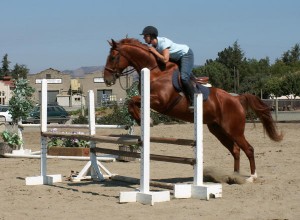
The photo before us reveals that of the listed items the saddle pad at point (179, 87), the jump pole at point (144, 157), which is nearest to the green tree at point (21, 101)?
the saddle pad at point (179, 87)

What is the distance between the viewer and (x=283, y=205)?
7043mm

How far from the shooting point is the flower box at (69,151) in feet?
43.7

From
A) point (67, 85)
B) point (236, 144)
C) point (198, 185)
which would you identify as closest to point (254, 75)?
point (67, 85)

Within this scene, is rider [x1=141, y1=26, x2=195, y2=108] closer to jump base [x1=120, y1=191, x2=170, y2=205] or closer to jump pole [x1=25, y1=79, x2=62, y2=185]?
jump base [x1=120, y1=191, x2=170, y2=205]

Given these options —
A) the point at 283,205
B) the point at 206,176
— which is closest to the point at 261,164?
the point at 206,176

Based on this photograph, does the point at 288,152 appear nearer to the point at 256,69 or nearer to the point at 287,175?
the point at 287,175

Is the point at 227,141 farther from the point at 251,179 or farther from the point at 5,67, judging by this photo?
the point at 5,67

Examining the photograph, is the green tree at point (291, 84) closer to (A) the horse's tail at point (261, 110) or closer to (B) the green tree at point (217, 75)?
(B) the green tree at point (217, 75)

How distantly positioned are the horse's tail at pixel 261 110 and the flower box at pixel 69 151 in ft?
14.6

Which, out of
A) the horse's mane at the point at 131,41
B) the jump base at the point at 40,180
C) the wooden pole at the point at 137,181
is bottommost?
the jump base at the point at 40,180

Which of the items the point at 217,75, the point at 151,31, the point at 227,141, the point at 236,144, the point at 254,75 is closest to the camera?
the point at 151,31

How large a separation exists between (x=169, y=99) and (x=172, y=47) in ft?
2.46

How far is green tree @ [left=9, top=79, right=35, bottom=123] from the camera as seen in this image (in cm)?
1477

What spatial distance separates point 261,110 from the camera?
10.2m
